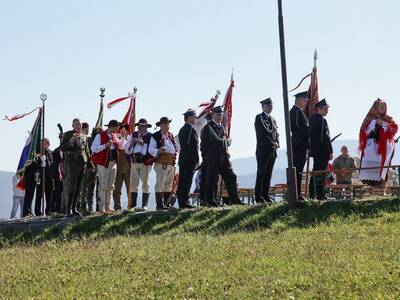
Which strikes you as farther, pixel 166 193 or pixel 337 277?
pixel 166 193

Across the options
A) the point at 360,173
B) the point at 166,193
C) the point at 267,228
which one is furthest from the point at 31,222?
the point at 360,173

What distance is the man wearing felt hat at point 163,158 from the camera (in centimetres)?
1504

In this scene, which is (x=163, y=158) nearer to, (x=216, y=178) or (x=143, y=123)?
(x=143, y=123)

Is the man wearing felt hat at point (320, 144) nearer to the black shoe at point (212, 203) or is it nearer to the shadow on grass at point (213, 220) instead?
the shadow on grass at point (213, 220)

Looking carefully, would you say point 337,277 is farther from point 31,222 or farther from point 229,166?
point 31,222

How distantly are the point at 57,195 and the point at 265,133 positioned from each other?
6068mm

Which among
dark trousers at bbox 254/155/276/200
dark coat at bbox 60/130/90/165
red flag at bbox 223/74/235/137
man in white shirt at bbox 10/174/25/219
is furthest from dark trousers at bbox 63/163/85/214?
red flag at bbox 223/74/235/137

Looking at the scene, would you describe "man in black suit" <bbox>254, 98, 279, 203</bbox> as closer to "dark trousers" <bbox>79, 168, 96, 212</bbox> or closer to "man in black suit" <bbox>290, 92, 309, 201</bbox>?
"man in black suit" <bbox>290, 92, 309, 201</bbox>

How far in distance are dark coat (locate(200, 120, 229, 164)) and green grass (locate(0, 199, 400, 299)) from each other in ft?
4.51

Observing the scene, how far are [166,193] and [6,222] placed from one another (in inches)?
134

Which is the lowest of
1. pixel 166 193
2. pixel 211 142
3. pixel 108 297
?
pixel 108 297

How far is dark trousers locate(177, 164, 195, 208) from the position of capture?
48.6ft

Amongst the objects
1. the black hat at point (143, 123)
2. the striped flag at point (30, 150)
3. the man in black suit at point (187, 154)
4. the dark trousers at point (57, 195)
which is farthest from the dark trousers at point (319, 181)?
the striped flag at point (30, 150)

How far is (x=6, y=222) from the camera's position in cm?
1502
